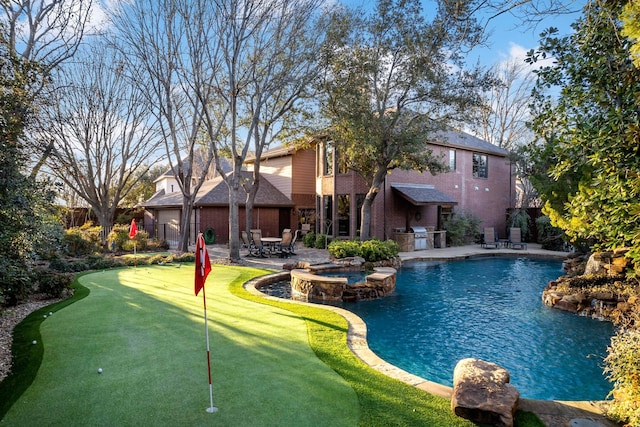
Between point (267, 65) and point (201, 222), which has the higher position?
point (267, 65)

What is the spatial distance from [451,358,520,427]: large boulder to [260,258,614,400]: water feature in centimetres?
138

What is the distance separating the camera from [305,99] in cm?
1817

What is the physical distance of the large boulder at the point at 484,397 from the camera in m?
3.84

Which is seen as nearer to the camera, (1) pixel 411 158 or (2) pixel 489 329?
(2) pixel 489 329

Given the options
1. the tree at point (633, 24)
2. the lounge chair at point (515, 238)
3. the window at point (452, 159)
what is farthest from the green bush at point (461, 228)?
the tree at point (633, 24)

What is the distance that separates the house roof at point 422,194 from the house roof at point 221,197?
7.83 meters

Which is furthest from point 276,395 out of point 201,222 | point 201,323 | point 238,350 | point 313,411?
point 201,222

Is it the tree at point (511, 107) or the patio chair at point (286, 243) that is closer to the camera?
the patio chair at point (286, 243)

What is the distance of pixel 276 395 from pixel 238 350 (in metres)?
1.58

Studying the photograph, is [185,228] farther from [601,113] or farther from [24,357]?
[601,113]

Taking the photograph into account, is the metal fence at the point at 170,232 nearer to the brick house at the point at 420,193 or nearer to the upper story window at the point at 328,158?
→ the brick house at the point at 420,193

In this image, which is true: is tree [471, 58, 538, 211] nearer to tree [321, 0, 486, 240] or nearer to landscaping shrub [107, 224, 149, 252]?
tree [321, 0, 486, 240]

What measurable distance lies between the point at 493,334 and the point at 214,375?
231 inches

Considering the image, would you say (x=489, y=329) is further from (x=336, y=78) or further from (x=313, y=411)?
(x=336, y=78)
